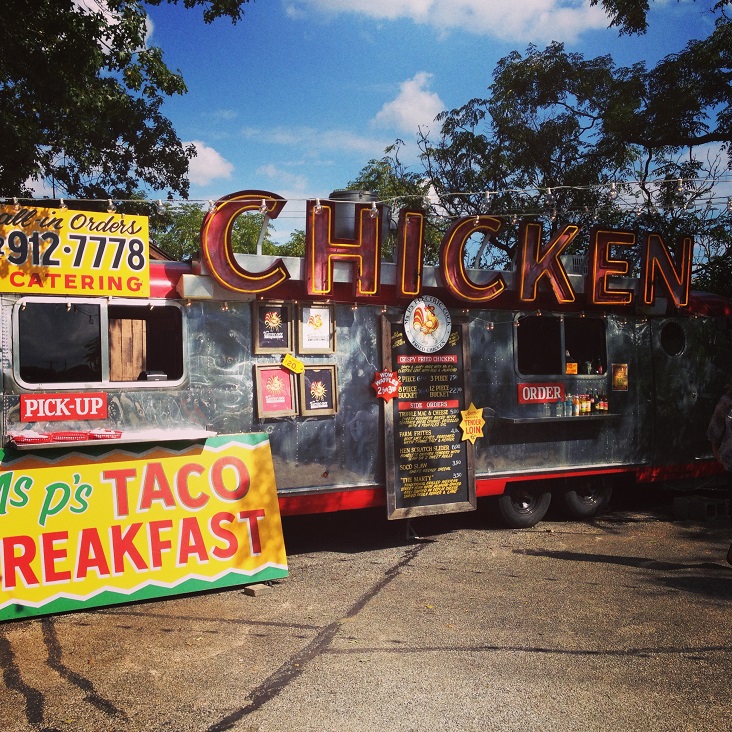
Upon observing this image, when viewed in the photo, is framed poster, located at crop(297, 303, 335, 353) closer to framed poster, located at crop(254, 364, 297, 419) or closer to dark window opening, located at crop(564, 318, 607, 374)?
framed poster, located at crop(254, 364, 297, 419)

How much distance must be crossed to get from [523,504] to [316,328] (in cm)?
338

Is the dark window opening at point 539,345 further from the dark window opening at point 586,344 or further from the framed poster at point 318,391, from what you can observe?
the framed poster at point 318,391

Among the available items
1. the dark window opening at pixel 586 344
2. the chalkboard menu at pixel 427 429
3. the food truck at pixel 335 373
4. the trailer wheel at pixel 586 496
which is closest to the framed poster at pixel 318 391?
the food truck at pixel 335 373

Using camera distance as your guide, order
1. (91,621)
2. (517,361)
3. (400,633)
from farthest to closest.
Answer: (517,361) → (91,621) → (400,633)

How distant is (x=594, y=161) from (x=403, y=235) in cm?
945

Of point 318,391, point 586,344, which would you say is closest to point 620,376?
point 586,344

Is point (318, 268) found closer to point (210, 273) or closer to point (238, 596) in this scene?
point (210, 273)

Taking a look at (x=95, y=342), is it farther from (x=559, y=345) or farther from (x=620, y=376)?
(x=620, y=376)

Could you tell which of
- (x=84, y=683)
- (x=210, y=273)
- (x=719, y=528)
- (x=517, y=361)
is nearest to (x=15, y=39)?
(x=210, y=273)

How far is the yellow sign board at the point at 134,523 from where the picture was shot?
539cm

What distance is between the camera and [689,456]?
29.9ft

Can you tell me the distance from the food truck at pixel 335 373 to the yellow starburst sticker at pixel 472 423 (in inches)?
0.9

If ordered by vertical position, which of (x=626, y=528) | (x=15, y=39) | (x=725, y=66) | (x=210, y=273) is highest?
(x=725, y=66)

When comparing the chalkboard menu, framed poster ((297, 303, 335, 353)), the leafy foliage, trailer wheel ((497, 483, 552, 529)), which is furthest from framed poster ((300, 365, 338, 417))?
the leafy foliage
